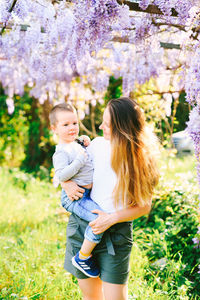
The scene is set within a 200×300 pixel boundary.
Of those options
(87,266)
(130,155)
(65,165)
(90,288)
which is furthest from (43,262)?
(130,155)

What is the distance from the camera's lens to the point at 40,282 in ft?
8.52

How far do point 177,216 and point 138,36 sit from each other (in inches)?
76.1

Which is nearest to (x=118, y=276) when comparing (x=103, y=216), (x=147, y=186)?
(x=103, y=216)

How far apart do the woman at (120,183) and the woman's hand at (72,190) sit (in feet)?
0.26

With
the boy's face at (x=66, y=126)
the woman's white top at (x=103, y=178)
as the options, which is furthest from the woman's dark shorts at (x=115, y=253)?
the boy's face at (x=66, y=126)

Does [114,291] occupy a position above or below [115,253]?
below

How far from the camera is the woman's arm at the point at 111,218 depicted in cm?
158

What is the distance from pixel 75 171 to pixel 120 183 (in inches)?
10.3

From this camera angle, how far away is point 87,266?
A: 167 centimetres

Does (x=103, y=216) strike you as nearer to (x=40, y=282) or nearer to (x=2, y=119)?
(x=40, y=282)

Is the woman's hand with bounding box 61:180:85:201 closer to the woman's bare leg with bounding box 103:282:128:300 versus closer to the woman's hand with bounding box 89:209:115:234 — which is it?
the woman's hand with bounding box 89:209:115:234

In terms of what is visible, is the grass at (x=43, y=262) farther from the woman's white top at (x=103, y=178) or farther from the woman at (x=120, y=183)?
the woman's white top at (x=103, y=178)

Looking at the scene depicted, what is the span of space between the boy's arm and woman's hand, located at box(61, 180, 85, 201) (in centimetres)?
4

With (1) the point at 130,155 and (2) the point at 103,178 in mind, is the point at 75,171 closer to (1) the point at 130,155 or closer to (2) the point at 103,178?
(2) the point at 103,178
